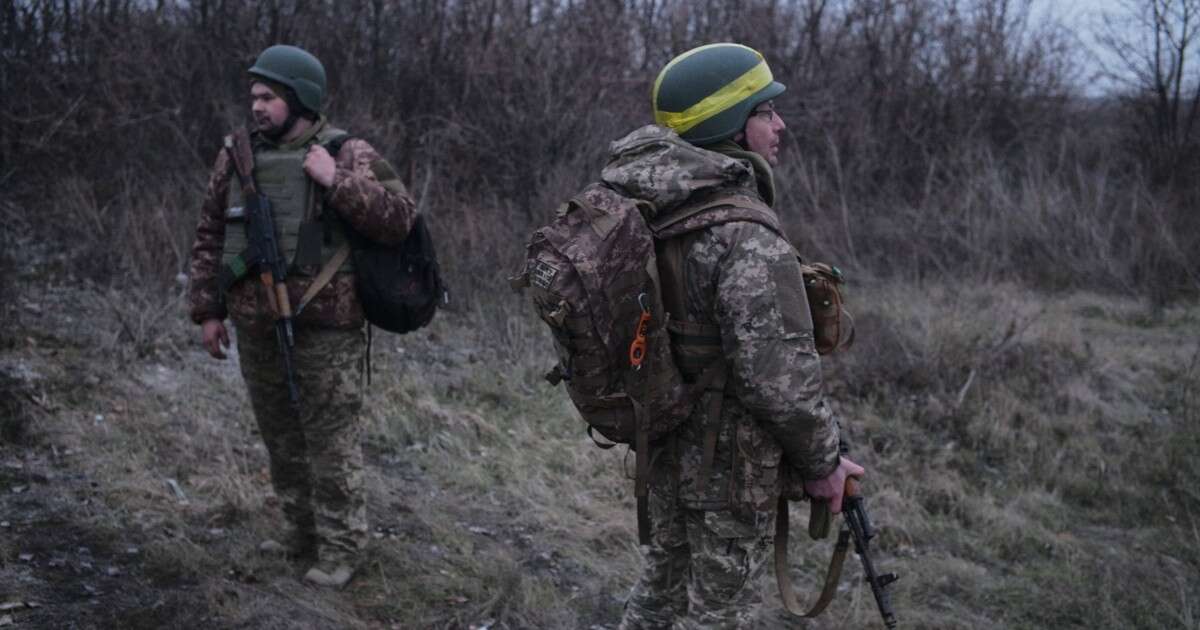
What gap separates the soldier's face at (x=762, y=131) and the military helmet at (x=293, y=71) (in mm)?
1769

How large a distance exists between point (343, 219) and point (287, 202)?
203 millimetres

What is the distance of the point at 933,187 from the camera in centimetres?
1240

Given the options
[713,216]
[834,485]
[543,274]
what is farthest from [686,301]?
[834,485]

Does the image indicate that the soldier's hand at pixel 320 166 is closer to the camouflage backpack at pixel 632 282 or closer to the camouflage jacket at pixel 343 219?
the camouflage jacket at pixel 343 219

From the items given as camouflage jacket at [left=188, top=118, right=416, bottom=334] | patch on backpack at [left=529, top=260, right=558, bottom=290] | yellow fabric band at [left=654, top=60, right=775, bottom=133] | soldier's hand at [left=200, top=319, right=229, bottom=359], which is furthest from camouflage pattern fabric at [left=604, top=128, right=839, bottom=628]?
soldier's hand at [left=200, top=319, right=229, bottom=359]

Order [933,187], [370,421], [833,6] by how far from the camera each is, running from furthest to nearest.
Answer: [833,6] < [933,187] < [370,421]

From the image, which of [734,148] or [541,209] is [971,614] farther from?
[541,209]

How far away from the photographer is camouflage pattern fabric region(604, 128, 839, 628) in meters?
2.39

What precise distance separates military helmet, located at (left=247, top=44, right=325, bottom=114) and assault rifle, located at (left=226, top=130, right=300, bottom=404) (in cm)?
32

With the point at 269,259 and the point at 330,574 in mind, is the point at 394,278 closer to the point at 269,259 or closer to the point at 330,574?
the point at 269,259

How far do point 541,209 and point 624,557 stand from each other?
501 centimetres

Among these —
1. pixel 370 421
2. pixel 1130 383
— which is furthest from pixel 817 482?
pixel 1130 383

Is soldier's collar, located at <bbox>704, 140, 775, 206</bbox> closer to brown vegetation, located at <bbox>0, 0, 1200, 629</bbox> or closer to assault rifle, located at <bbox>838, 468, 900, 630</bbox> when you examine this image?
assault rifle, located at <bbox>838, 468, 900, 630</bbox>

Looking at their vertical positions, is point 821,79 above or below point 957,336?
above
